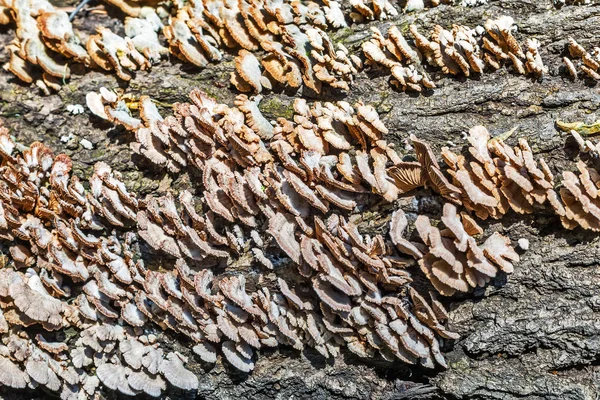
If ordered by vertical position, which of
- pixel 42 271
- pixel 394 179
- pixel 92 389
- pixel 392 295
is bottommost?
pixel 92 389

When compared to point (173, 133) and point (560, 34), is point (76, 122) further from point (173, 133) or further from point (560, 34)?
point (560, 34)

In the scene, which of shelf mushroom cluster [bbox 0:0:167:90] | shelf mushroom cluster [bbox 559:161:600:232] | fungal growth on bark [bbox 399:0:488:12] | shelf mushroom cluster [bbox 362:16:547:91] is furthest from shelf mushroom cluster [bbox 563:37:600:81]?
shelf mushroom cluster [bbox 0:0:167:90]

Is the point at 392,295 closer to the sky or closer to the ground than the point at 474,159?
closer to the ground

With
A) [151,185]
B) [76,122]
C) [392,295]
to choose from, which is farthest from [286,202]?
[76,122]

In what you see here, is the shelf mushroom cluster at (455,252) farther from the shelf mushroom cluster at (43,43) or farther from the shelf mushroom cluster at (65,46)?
the shelf mushroom cluster at (43,43)

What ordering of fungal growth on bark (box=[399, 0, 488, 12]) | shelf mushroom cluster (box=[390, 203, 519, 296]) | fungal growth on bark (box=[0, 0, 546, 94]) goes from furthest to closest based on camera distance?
fungal growth on bark (box=[399, 0, 488, 12]) < fungal growth on bark (box=[0, 0, 546, 94]) < shelf mushroom cluster (box=[390, 203, 519, 296])

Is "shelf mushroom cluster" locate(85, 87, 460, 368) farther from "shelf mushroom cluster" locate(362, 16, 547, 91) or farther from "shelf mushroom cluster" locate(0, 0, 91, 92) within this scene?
"shelf mushroom cluster" locate(0, 0, 91, 92)
